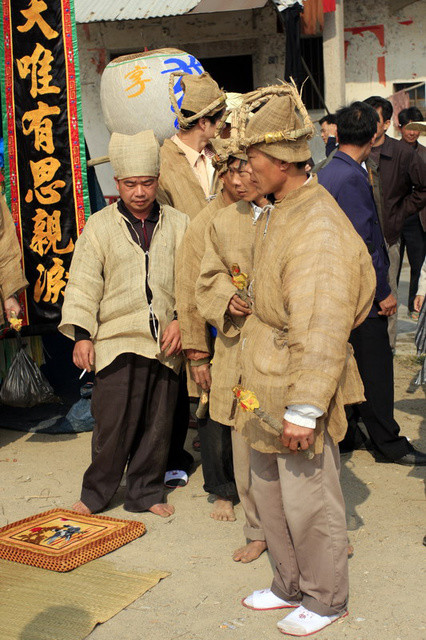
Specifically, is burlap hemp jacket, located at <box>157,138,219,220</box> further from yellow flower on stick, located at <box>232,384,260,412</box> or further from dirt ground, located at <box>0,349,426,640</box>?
yellow flower on stick, located at <box>232,384,260,412</box>

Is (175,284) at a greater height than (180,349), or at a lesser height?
greater

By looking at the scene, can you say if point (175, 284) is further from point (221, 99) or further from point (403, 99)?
point (403, 99)

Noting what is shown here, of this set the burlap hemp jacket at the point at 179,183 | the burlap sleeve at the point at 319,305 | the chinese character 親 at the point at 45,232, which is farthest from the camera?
the chinese character 親 at the point at 45,232

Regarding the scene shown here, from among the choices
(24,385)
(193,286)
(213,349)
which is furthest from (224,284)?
(24,385)

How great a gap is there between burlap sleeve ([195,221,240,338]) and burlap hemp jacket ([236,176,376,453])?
53cm

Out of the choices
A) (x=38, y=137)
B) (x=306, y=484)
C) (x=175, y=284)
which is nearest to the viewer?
(x=306, y=484)

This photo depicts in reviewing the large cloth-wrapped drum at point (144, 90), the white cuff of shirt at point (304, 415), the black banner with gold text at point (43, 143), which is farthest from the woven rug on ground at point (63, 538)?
the large cloth-wrapped drum at point (144, 90)

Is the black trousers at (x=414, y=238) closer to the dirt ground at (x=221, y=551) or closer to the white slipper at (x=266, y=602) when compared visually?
the dirt ground at (x=221, y=551)

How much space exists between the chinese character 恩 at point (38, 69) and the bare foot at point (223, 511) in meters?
2.90

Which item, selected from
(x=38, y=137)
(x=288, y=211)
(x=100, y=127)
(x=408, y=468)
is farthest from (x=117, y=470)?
(x=100, y=127)

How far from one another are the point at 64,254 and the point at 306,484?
3204mm

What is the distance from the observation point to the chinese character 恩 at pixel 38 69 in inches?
231

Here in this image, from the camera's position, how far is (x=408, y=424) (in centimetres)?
598

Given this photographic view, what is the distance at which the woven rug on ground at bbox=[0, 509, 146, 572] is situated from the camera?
13.4 ft
